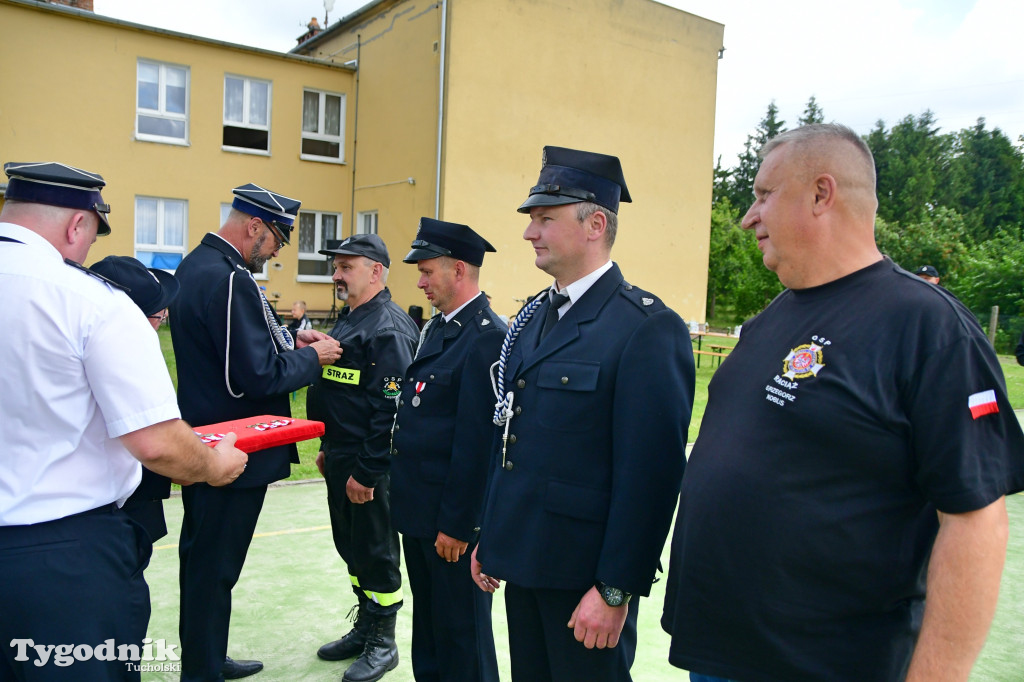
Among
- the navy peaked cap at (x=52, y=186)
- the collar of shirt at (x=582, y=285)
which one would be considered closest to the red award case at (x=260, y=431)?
the navy peaked cap at (x=52, y=186)

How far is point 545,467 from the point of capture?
2412 mm

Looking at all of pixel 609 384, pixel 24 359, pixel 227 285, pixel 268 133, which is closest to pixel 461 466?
pixel 609 384

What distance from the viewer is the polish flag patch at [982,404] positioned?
1572 mm

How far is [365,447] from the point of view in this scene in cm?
382

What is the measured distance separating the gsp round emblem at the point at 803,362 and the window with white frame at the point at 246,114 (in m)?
17.6

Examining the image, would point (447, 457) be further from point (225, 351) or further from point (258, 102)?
point (258, 102)

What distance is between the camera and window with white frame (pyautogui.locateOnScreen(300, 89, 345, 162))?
18.3 m

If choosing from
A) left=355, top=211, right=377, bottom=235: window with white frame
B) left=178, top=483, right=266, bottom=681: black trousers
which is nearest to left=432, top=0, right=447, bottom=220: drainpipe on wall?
left=355, top=211, right=377, bottom=235: window with white frame

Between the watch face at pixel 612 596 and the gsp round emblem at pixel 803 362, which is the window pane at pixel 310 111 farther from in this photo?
the gsp round emblem at pixel 803 362

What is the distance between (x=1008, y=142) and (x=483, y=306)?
64571 mm

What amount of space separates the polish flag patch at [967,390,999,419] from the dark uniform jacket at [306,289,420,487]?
2780mm

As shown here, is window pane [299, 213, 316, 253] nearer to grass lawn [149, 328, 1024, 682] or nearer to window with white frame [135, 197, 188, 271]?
window with white frame [135, 197, 188, 271]

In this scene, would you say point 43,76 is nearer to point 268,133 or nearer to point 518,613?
point 268,133

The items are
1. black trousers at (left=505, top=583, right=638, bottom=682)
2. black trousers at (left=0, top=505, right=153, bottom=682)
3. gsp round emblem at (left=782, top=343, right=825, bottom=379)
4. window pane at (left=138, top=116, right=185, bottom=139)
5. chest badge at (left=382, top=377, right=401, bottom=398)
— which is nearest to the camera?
gsp round emblem at (left=782, top=343, right=825, bottom=379)
